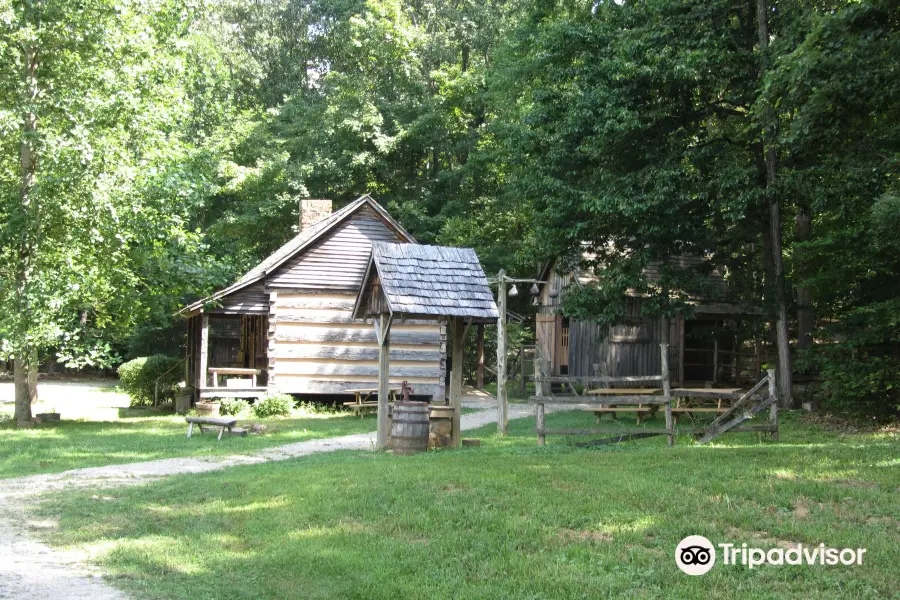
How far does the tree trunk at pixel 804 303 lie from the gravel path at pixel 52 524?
9021 mm

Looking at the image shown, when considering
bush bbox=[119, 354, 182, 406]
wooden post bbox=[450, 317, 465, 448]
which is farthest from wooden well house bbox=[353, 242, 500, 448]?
bush bbox=[119, 354, 182, 406]

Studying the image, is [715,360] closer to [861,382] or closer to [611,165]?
[611,165]

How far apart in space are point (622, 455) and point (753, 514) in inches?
186

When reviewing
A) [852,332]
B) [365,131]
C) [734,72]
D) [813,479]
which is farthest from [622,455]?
[365,131]

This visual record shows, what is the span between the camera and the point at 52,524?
9812mm

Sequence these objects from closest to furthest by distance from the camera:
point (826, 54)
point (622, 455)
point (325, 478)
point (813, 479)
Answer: point (813, 479) → point (325, 478) → point (622, 455) → point (826, 54)

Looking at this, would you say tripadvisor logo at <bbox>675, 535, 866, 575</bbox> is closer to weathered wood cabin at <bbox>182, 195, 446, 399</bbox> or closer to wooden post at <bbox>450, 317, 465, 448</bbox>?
wooden post at <bbox>450, 317, 465, 448</bbox>

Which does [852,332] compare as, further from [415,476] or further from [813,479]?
[415,476]

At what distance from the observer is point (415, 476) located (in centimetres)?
1120

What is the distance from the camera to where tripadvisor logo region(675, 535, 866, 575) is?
23.3 ft

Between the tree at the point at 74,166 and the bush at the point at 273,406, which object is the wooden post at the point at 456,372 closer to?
the tree at the point at 74,166

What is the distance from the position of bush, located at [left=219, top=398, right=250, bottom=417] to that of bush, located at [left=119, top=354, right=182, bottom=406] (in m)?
6.17

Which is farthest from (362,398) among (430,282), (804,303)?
(804,303)

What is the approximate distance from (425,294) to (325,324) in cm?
1195
